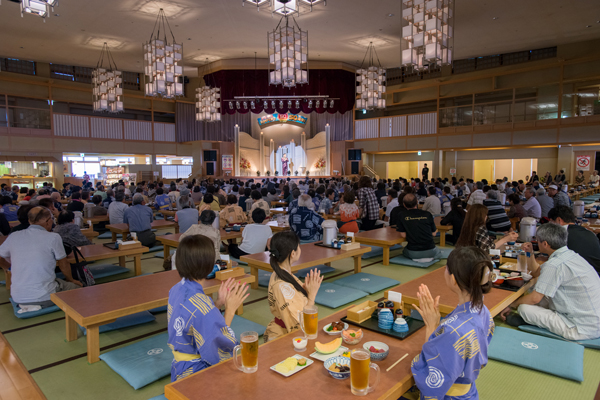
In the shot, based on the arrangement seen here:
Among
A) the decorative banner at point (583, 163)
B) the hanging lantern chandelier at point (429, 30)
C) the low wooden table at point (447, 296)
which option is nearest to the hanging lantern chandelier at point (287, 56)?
the hanging lantern chandelier at point (429, 30)

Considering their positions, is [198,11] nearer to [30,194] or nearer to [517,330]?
[30,194]

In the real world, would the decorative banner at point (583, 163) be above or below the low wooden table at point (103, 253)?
above

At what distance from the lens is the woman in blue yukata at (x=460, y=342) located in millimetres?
1660

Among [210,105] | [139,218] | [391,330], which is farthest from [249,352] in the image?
[210,105]

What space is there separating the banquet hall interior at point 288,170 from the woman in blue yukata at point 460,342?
2 cm

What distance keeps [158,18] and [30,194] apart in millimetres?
6776

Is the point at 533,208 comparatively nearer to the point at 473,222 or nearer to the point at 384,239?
the point at 384,239

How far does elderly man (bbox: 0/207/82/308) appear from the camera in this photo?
12.6 ft

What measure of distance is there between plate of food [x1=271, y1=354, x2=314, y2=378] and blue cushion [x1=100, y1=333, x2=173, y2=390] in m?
1.59

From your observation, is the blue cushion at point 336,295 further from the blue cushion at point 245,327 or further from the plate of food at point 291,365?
the plate of food at point 291,365

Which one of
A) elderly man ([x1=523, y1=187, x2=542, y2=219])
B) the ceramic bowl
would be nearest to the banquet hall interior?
the ceramic bowl

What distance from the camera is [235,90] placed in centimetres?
1733

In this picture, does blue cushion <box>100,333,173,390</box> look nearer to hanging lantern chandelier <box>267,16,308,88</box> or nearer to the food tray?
the food tray

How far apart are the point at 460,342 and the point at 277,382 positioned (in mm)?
847
